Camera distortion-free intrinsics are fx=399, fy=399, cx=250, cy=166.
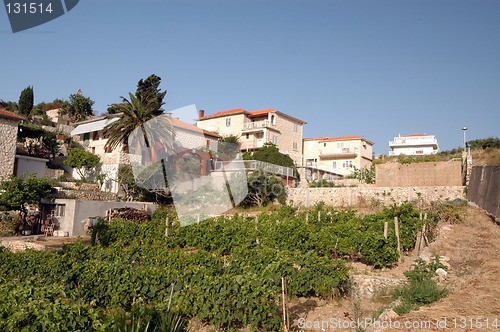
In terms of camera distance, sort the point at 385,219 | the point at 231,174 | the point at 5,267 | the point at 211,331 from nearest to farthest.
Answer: the point at 211,331 < the point at 5,267 < the point at 385,219 < the point at 231,174

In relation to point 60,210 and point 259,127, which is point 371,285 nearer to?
point 60,210

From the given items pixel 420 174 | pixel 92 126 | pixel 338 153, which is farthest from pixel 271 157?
pixel 92 126

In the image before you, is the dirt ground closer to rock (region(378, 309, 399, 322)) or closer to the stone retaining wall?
rock (region(378, 309, 399, 322))

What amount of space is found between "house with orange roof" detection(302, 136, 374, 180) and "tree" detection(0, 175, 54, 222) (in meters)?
26.1

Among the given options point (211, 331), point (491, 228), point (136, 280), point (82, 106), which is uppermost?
point (82, 106)

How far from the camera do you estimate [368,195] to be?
22.7 meters

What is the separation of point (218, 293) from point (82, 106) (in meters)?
45.3

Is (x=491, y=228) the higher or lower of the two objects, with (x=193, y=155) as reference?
lower

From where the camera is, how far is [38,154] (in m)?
31.4

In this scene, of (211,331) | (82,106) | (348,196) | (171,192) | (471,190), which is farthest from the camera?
(82,106)

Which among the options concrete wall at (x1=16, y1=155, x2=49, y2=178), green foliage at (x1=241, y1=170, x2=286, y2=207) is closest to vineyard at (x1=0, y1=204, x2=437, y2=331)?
green foliage at (x1=241, y1=170, x2=286, y2=207)

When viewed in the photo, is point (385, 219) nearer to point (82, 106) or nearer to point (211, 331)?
point (211, 331)

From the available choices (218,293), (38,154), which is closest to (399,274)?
(218,293)

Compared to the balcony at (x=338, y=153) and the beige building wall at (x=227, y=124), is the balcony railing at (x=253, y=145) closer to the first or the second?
the beige building wall at (x=227, y=124)
